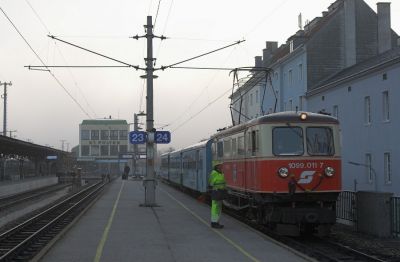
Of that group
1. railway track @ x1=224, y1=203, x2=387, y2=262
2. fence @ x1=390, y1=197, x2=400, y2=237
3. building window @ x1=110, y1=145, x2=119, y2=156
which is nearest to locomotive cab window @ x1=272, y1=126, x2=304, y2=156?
railway track @ x1=224, y1=203, x2=387, y2=262

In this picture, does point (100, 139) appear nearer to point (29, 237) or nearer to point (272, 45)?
point (272, 45)

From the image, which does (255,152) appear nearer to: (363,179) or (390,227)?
(390,227)

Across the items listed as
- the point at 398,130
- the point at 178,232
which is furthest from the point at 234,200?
the point at 398,130

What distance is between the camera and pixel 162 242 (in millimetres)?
12188

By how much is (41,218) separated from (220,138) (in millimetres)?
6864

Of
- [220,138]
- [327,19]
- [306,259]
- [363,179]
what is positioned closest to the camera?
[306,259]

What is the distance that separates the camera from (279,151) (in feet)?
43.9

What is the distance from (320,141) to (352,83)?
65.9 feet

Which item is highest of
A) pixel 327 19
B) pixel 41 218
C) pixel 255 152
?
pixel 327 19

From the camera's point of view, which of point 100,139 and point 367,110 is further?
point 100,139

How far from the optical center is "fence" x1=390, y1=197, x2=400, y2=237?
13.5 meters

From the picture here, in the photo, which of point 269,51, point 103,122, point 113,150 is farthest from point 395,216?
point 103,122

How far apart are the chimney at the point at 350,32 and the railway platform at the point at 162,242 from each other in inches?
1074

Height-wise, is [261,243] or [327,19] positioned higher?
[327,19]
